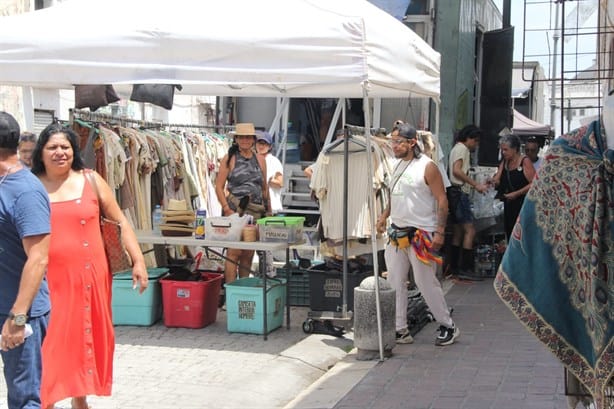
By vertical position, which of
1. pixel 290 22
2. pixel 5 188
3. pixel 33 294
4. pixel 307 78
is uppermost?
pixel 290 22

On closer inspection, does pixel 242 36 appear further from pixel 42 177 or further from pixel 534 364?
pixel 534 364

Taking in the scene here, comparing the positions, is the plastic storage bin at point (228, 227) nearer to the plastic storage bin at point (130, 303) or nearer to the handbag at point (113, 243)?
the plastic storage bin at point (130, 303)

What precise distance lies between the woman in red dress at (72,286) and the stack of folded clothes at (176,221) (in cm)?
351

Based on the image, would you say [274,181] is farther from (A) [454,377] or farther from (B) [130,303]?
(A) [454,377]

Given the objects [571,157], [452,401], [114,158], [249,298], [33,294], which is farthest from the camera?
[114,158]

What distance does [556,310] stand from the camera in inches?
150

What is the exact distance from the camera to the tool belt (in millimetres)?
7887

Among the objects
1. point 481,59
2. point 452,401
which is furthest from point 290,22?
point 481,59

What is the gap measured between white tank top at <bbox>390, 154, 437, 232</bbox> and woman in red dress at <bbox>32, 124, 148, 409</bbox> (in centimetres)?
336

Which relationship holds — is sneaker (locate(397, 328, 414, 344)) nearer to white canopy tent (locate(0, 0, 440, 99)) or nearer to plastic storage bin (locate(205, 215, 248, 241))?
plastic storage bin (locate(205, 215, 248, 241))

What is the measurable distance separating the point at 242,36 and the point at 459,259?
22.6 ft

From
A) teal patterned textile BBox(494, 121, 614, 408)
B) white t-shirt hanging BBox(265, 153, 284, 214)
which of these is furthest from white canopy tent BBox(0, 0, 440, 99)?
teal patterned textile BBox(494, 121, 614, 408)

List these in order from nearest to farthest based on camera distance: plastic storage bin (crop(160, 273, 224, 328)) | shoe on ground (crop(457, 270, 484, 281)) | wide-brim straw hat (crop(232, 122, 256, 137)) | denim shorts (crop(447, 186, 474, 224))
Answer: plastic storage bin (crop(160, 273, 224, 328))
wide-brim straw hat (crop(232, 122, 256, 137))
denim shorts (crop(447, 186, 474, 224))
shoe on ground (crop(457, 270, 484, 281))

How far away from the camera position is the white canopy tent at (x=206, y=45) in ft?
23.1
